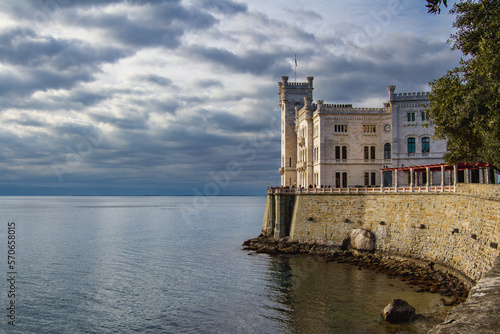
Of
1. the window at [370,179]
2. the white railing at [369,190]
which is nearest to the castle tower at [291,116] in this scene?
the white railing at [369,190]

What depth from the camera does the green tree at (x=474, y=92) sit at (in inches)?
1192

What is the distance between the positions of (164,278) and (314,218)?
20131mm

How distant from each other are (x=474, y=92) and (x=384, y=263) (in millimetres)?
19323

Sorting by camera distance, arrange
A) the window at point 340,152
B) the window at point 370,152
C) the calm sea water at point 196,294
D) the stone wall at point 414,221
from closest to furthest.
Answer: the calm sea water at point 196,294
the stone wall at point 414,221
the window at point 370,152
the window at point 340,152

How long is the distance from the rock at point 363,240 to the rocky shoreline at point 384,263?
56 centimetres

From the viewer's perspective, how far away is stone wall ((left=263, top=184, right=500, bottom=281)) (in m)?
30.4

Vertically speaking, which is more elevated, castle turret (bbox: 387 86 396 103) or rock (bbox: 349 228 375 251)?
castle turret (bbox: 387 86 396 103)

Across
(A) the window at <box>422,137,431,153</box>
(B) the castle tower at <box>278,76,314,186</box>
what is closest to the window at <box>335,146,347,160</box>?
(A) the window at <box>422,137,431,153</box>

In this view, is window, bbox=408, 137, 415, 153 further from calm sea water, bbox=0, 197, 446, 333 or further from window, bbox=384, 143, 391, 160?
calm sea water, bbox=0, 197, 446, 333

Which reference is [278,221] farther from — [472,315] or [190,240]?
[472,315]

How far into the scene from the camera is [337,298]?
3181cm

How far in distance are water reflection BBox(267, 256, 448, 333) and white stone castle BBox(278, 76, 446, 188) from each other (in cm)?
1909

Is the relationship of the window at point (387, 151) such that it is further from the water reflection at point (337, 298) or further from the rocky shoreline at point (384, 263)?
the water reflection at point (337, 298)

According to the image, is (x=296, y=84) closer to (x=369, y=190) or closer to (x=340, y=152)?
(x=340, y=152)
